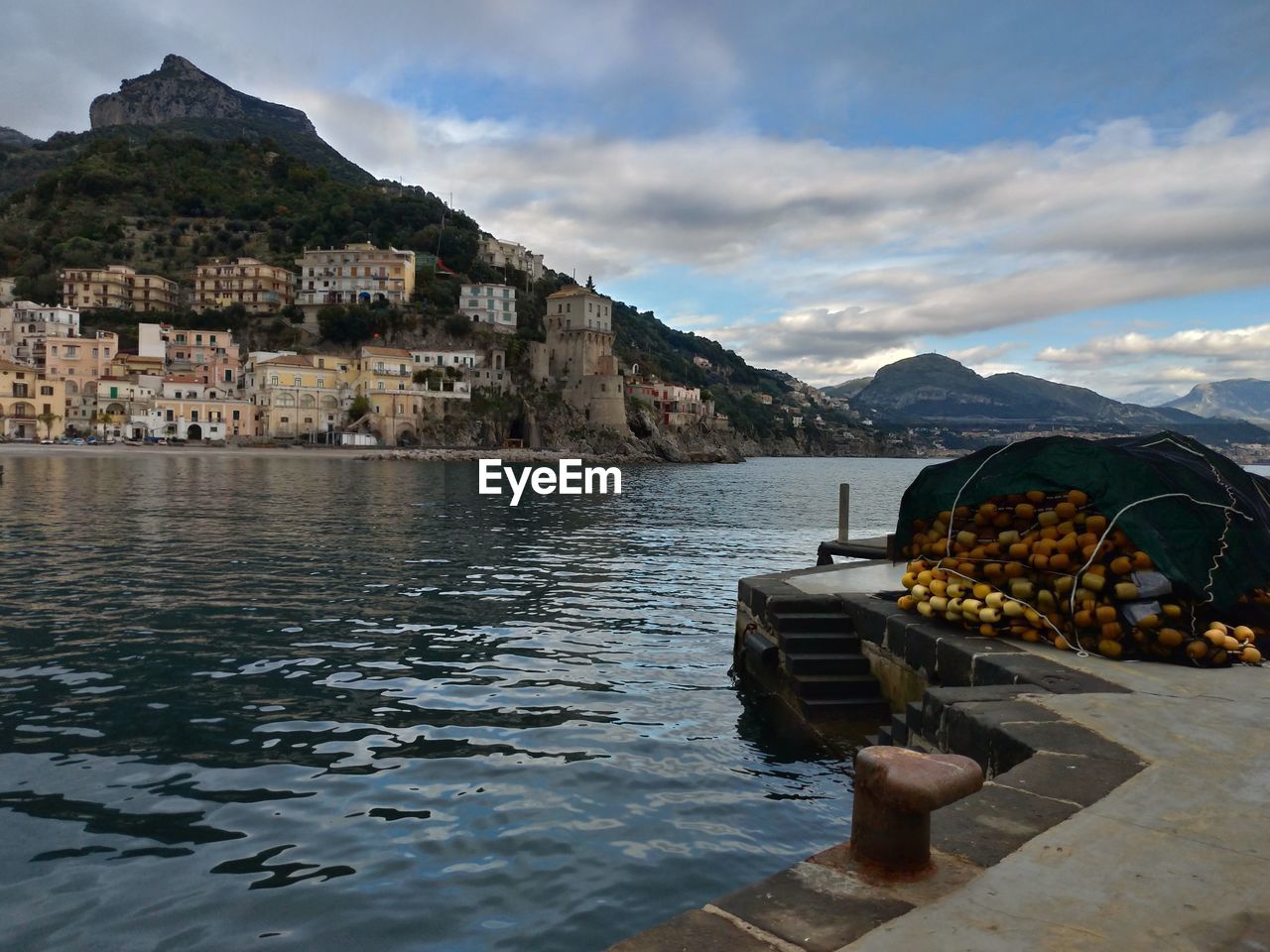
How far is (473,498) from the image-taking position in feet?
140

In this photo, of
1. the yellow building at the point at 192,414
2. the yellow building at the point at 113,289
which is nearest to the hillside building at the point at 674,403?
the yellow building at the point at 192,414

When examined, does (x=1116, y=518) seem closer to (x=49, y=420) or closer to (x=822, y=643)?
(x=822, y=643)

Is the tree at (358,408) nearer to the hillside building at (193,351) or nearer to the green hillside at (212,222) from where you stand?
the hillside building at (193,351)

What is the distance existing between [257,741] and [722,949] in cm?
653

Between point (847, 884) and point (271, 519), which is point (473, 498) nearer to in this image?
point (271, 519)

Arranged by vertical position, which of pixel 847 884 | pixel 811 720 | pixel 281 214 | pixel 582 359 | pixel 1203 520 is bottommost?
pixel 811 720

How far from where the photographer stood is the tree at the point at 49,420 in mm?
87375

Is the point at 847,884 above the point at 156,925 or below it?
above

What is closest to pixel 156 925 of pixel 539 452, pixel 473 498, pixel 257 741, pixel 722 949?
pixel 257 741

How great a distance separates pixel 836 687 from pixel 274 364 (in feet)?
326

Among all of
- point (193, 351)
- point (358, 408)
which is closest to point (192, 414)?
point (193, 351)

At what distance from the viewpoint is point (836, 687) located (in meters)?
9.62

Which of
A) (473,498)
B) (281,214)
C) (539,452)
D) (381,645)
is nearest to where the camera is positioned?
(381,645)

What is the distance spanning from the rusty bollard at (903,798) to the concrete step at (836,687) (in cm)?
598
